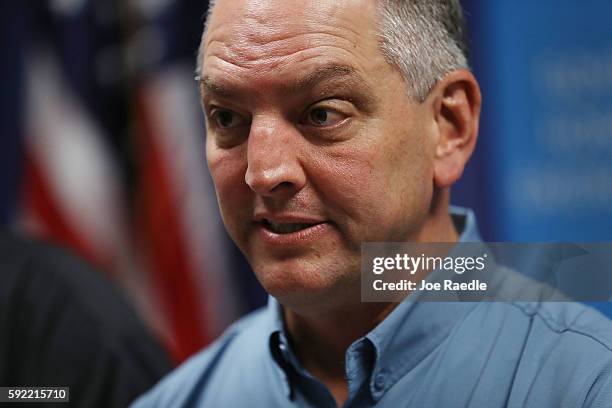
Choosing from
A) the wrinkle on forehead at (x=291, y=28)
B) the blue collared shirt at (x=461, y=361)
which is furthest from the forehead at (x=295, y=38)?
the blue collared shirt at (x=461, y=361)

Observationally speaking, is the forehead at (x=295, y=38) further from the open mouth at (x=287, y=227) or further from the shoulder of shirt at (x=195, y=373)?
the shoulder of shirt at (x=195, y=373)

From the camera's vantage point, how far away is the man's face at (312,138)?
80 cm

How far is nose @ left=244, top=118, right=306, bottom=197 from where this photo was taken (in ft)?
2.61

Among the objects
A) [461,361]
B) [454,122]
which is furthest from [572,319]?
[454,122]

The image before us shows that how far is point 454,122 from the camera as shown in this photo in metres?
0.89

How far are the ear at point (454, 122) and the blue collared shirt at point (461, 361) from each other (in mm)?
87

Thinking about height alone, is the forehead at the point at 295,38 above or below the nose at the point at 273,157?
above

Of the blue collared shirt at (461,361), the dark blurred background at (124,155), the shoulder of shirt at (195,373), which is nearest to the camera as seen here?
the blue collared shirt at (461,361)

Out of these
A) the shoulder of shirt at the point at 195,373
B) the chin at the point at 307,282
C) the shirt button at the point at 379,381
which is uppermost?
the chin at the point at 307,282

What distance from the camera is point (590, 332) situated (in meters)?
0.80

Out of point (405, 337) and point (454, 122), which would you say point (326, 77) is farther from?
point (405, 337)

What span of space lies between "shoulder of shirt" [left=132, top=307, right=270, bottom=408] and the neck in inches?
2.5

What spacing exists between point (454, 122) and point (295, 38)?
0.20 m

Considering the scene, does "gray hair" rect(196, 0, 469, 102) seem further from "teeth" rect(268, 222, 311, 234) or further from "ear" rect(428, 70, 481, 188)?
"teeth" rect(268, 222, 311, 234)
